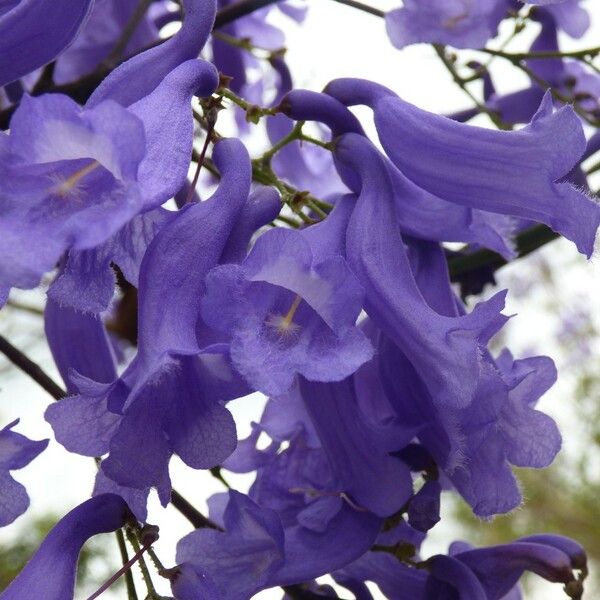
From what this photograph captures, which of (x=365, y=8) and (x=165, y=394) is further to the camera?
(x=365, y=8)

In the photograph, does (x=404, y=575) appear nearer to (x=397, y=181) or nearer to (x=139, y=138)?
(x=397, y=181)

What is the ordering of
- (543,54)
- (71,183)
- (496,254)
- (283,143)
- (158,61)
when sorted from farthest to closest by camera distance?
1. (543,54)
2. (496,254)
3. (283,143)
4. (158,61)
5. (71,183)

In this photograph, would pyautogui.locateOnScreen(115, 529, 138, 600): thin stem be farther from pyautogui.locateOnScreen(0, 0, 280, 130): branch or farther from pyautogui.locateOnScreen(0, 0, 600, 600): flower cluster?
pyautogui.locateOnScreen(0, 0, 280, 130): branch

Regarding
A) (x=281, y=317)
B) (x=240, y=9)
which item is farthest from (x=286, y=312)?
(x=240, y=9)

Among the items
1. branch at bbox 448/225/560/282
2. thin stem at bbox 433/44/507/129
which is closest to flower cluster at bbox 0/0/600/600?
branch at bbox 448/225/560/282

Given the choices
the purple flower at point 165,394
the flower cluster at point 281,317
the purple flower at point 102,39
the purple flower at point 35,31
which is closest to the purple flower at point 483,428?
the flower cluster at point 281,317

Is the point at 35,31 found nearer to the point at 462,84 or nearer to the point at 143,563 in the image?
the point at 143,563

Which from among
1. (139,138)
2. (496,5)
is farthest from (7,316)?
(139,138)
